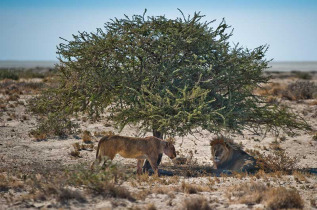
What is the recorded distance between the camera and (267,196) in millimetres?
8406

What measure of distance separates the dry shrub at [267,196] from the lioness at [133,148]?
2.87 metres

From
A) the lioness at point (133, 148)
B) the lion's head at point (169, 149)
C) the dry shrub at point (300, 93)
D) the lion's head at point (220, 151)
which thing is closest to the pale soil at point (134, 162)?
the lioness at point (133, 148)

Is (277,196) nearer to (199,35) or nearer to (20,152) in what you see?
(199,35)

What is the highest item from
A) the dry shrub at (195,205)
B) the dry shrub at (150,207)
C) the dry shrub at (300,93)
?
the dry shrub at (300,93)

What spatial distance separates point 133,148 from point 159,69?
102 inches

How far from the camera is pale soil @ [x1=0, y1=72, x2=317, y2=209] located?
827 cm

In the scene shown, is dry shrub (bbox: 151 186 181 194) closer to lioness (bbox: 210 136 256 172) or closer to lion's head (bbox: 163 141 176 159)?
lion's head (bbox: 163 141 176 159)

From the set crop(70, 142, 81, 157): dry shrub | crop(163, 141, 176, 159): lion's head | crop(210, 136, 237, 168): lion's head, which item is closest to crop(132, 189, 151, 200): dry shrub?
crop(163, 141, 176, 159): lion's head

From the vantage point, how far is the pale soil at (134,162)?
27.1 feet

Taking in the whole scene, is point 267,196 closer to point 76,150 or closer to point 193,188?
point 193,188

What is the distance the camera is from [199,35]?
12.7 metres

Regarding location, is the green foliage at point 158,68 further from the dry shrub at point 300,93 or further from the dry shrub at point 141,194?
the dry shrub at point 300,93

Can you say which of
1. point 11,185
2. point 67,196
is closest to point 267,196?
point 67,196

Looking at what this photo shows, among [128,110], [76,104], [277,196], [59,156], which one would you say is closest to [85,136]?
[59,156]
